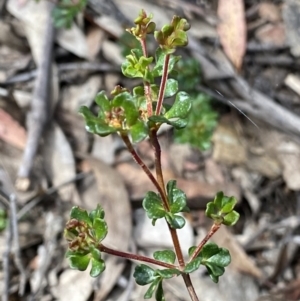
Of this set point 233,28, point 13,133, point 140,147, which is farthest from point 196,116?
point 13,133

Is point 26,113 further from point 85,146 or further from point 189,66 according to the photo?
point 189,66

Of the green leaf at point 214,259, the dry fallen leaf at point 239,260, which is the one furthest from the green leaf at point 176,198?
the dry fallen leaf at point 239,260

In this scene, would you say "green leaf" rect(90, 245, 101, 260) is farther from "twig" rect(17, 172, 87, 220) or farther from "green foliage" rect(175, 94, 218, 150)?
"green foliage" rect(175, 94, 218, 150)

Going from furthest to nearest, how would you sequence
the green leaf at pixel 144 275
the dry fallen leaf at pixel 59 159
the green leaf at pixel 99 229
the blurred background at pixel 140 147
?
1. the dry fallen leaf at pixel 59 159
2. the blurred background at pixel 140 147
3. the green leaf at pixel 144 275
4. the green leaf at pixel 99 229

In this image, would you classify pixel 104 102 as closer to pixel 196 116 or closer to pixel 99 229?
pixel 99 229

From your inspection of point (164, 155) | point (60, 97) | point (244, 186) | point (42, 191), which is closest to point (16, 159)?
point (42, 191)

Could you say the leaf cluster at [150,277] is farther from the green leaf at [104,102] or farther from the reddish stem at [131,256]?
the green leaf at [104,102]
